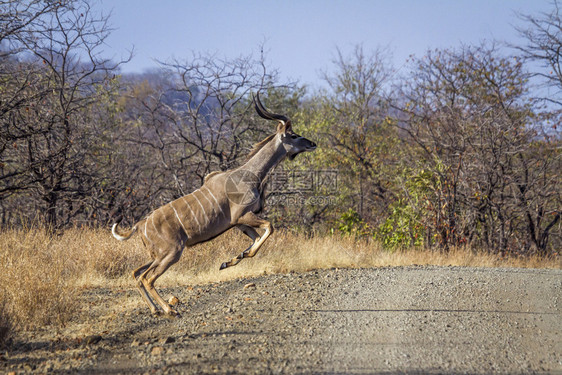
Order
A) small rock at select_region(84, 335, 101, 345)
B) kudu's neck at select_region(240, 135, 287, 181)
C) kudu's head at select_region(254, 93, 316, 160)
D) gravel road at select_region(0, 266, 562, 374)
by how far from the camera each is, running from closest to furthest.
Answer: gravel road at select_region(0, 266, 562, 374)
small rock at select_region(84, 335, 101, 345)
kudu's neck at select_region(240, 135, 287, 181)
kudu's head at select_region(254, 93, 316, 160)

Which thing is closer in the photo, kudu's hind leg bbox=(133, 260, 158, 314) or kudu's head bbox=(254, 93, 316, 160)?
kudu's hind leg bbox=(133, 260, 158, 314)

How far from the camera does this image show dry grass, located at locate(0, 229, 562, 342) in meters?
6.46

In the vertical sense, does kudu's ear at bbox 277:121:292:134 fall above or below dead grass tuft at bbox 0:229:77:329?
above

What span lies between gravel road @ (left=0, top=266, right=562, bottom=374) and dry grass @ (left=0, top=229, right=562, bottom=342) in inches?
21.5

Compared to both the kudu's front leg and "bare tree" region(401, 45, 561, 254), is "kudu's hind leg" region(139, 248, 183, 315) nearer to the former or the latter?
the kudu's front leg

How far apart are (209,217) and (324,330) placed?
2452mm

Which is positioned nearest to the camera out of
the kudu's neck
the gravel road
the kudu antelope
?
the gravel road

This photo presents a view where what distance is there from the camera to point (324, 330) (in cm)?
544

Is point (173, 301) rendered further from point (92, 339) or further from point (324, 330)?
point (324, 330)

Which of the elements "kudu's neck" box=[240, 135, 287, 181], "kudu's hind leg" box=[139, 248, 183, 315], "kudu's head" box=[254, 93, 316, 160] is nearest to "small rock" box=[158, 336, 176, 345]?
"kudu's hind leg" box=[139, 248, 183, 315]

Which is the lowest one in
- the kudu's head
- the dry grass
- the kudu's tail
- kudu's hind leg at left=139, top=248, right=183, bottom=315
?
the dry grass

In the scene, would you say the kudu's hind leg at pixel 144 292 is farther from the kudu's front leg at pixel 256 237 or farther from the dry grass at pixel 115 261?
the kudu's front leg at pixel 256 237

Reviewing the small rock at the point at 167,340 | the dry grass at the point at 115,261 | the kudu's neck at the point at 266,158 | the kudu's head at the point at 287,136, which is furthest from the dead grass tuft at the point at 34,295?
the kudu's head at the point at 287,136

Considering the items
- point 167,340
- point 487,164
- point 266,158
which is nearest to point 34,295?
point 167,340
